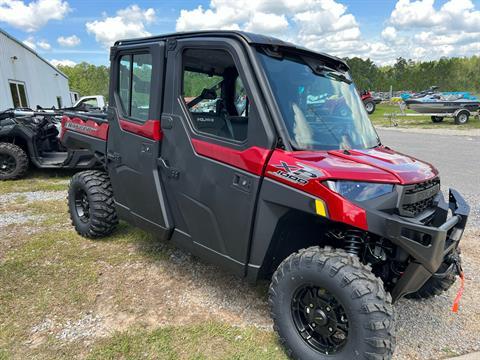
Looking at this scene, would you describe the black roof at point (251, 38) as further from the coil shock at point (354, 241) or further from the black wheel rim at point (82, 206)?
the black wheel rim at point (82, 206)

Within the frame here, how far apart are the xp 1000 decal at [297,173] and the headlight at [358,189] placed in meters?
0.10

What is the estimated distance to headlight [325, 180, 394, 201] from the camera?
7.82 ft

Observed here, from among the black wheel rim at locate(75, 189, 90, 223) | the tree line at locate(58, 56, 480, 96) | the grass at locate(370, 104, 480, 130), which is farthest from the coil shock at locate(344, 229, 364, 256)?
the tree line at locate(58, 56, 480, 96)

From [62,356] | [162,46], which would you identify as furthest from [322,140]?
[62,356]

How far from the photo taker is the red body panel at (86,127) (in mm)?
4211

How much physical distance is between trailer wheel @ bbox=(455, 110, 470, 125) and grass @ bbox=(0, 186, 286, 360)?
21.4 meters

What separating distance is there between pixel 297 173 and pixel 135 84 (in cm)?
199

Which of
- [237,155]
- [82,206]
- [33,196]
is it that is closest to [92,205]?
[82,206]

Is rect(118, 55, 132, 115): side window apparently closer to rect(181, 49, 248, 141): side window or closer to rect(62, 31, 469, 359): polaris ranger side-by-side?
rect(62, 31, 469, 359): polaris ranger side-by-side

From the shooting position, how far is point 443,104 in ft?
72.9

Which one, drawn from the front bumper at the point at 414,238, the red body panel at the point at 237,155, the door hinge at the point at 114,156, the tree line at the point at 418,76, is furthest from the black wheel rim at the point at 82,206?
the tree line at the point at 418,76

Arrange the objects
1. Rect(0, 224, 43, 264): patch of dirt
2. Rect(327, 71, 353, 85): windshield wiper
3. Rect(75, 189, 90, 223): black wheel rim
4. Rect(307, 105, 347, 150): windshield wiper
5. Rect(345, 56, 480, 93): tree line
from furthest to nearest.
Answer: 1. Rect(345, 56, 480, 93): tree line
2. Rect(75, 189, 90, 223): black wheel rim
3. Rect(0, 224, 43, 264): patch of dirt
4. Rect(327, 71, 353, 85): windshield wiper
5. Rect(307, 105, 347, 150): windshield wiper

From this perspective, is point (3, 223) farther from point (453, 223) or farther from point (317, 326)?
point (453, 223)

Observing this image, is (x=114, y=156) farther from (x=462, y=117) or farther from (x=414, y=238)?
(x=462, y=117)
